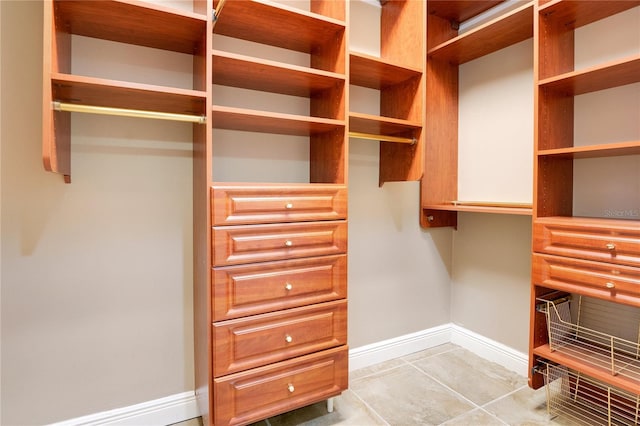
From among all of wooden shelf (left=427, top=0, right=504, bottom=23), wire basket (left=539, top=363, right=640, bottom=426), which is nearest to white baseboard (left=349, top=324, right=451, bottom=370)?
wire basket (left=539, top=363, right=640, bottom=426)

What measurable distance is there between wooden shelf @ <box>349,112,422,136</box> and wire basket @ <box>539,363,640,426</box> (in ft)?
4.89

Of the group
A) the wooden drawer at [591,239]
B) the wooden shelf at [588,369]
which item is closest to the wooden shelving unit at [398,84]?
the wooden drawer at [591,239]

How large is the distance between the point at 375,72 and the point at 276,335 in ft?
5.05

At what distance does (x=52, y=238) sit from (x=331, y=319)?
1.31 m

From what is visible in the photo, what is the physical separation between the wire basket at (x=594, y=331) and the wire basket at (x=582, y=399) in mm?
169

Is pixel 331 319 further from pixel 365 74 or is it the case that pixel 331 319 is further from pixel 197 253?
pixel 365 74

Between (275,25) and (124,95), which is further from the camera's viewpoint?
(275,25)

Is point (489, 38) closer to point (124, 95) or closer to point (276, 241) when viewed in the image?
point (276, 241)

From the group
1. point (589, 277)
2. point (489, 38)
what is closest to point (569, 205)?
point (589, 277)

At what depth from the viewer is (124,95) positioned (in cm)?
138

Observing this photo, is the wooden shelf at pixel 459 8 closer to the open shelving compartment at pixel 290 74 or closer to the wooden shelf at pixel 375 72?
the wooden shelf at pixel 375 72

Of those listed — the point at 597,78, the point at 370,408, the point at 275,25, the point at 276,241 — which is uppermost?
the point at 275,25

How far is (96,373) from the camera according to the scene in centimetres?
157

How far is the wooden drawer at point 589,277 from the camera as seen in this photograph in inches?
54.4
